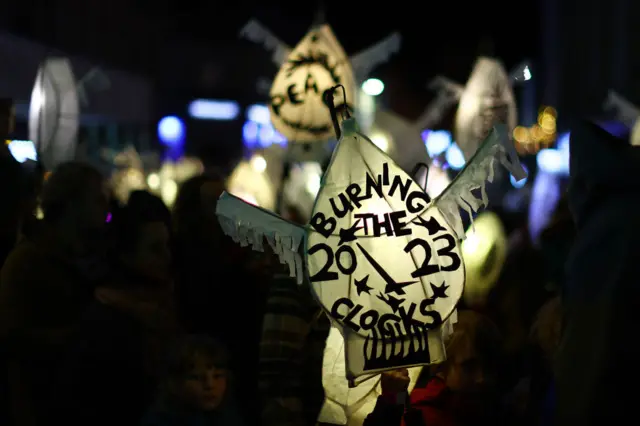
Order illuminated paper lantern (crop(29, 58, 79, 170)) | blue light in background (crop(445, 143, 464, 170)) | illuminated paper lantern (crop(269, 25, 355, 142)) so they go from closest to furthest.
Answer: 1. illuminated paper lantern (crop(269, 25, 355, 142))
2. illuminated paper lantern (crop(29, 58, 79, 170))
3. blue light in background (crop(445, 143, 464, 170))

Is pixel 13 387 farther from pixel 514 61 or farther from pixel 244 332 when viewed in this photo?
pixel 514 61

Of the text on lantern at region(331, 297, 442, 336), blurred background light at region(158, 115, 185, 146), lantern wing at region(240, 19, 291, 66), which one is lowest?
the text on lantern at region(331, 297, 442, 336)

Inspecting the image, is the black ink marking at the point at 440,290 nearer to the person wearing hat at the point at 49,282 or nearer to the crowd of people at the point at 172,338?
the crowd of people at the point at 172,338

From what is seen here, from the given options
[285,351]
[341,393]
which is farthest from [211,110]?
[341,393]

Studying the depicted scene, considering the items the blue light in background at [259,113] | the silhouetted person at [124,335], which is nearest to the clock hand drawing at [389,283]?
the silhouetted person at [124,335]

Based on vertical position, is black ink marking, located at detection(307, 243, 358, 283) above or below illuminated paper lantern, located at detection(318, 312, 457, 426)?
above

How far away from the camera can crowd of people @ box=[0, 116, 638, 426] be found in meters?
3.79

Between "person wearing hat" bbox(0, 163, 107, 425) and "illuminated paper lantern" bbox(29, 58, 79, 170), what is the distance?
264 cm

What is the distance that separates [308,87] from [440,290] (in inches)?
→ 139

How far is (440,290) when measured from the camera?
3.30 metres

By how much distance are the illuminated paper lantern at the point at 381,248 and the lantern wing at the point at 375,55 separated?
3.32m

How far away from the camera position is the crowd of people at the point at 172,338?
149 inches

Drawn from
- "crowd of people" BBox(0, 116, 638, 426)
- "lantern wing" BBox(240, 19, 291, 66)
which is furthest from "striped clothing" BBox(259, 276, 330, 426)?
"lantern wing" BBox(240, 19, 291, 66)

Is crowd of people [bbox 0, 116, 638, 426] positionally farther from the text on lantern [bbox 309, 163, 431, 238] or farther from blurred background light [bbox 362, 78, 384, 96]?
blurred background light [bbox 362, 78, 384, 96]
